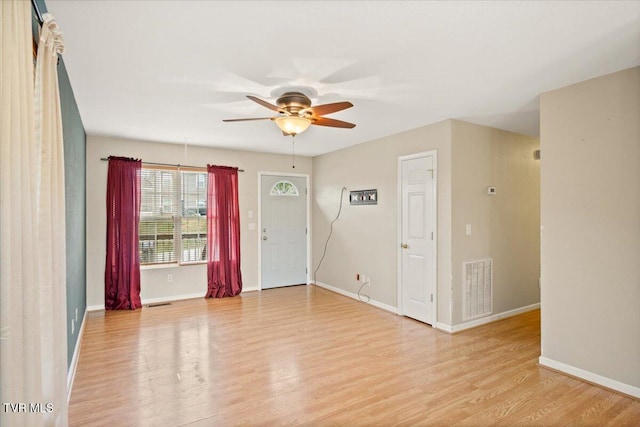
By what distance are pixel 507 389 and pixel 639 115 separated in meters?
2.34

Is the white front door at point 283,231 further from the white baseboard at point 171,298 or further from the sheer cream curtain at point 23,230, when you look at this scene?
the sheer cream curtain at point 23,230

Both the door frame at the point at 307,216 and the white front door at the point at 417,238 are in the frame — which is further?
the door frame at the point at 307,216

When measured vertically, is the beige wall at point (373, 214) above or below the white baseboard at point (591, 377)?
above

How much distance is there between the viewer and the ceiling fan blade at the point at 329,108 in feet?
8.81

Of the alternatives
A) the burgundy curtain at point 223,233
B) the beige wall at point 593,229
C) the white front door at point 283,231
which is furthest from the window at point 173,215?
the beige wall at point 593,229

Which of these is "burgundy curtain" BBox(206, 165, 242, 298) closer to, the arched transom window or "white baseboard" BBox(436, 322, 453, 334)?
the arched transom window

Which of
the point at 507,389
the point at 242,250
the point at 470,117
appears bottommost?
the point at 507,389

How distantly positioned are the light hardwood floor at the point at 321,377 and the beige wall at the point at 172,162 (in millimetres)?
816

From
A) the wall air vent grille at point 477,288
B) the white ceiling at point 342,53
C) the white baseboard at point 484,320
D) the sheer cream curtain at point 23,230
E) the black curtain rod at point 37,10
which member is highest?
the white ceiling at point 342,53

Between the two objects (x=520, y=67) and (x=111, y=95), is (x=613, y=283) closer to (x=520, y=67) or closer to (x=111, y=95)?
(x=520, y=67)

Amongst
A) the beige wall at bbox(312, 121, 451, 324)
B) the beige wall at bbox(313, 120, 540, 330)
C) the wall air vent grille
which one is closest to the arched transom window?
the beige wall at bbox(312, 121, 451, 324)

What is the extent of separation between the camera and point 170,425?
7.19 feet

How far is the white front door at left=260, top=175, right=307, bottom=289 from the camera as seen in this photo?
6.11 meters

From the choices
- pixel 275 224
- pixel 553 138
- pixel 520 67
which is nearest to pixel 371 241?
pixel 275 224
